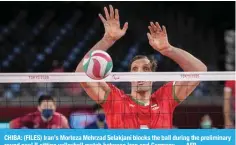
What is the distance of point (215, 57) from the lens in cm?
1393

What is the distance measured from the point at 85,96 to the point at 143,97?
18.1 feet

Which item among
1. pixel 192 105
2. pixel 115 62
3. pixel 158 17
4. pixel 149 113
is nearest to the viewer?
pixel 149 113

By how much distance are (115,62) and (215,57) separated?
7.27ft

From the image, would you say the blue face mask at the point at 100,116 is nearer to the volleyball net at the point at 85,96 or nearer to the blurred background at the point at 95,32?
the volleyball net at the point at 85,96

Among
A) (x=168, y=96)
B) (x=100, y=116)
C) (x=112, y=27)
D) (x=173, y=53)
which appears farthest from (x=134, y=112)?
(x=100, y=116)

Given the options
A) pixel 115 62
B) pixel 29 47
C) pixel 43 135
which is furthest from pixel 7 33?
pixel 43 135

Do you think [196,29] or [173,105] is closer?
[173,105]

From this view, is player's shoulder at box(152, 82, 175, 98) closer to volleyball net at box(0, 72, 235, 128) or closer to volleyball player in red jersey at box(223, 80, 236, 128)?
volleyball net at box(0, 72, 235, 128)

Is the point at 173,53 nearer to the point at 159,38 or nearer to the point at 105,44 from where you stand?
the point at 159,38

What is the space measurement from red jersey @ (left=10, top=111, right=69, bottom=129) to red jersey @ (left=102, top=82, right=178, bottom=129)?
172cm

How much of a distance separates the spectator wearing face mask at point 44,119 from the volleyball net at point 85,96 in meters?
0.18

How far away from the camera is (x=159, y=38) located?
5617mm

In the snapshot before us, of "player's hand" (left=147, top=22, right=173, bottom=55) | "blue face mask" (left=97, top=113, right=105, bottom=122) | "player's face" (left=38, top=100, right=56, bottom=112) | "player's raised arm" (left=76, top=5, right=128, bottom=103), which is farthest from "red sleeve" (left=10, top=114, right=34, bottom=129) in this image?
"player's hand" (left=147, top=22, right=173, bottom=55)

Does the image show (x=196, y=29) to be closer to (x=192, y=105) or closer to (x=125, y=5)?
(x=125, y=5)
